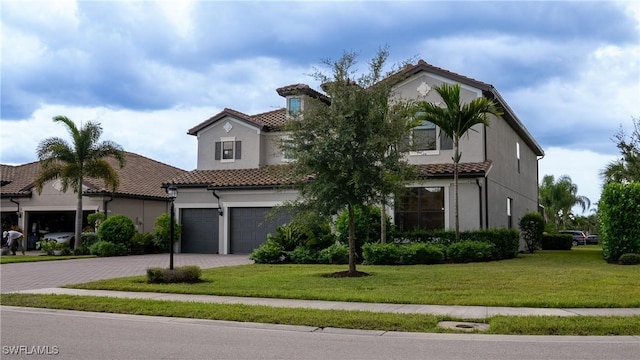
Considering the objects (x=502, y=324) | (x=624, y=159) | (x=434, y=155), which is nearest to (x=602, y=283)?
(x=502, y=324)

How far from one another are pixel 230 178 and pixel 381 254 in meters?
10.8

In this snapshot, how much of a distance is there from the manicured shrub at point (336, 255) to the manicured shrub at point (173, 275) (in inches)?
258

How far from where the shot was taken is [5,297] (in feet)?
43.3

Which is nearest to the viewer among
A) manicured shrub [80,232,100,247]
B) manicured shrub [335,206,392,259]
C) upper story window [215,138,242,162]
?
manicured shrub [335,206,392,259]

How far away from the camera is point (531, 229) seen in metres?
29.2

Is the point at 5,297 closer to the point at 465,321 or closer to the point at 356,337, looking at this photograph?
the point at 356,337

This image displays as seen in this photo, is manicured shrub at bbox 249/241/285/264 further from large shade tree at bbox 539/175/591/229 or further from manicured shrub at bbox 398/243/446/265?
large shade tree at bbox 539/175/591/229

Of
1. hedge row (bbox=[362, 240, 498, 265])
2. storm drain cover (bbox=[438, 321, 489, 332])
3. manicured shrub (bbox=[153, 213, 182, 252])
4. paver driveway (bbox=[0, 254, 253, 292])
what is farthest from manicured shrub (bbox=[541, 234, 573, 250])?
storm drain cover (bbox=[438, 321, 489, 332])

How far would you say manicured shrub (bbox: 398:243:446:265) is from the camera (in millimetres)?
20047

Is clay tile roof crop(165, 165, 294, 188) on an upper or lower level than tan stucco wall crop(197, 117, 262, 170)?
lower

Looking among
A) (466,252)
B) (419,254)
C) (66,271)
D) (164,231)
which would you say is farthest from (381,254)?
(164,231)

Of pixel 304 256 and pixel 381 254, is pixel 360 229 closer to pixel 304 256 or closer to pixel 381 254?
pixel 304 256

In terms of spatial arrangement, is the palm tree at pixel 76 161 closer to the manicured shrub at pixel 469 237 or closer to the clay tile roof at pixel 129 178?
the clay tile roof at pixel 129 178

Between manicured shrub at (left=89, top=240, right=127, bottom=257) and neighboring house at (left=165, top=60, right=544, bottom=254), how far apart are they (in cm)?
292
